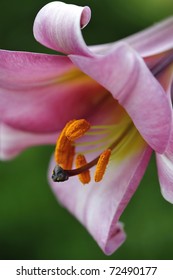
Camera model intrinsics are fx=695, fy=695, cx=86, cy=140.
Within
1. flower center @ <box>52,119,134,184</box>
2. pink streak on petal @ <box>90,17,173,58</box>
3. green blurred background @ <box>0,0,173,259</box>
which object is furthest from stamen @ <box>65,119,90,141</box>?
green blurred background @ <box>0,0,173,259</box>

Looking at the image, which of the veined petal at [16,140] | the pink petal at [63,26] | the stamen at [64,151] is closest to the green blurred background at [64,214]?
the veined petal at [16,140]

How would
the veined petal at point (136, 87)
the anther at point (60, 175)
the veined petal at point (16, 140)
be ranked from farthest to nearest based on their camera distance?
the veined petal at point (16, 140) < the anther at point (60, 175) < the veined petal at point (136, 87)

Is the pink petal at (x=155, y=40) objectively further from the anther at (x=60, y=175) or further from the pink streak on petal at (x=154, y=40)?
the anther at (x=60, y=175)

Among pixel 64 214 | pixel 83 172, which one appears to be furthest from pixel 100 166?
pixel 64 214

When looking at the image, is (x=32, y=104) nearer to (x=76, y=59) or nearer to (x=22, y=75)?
(x=22, y=75)

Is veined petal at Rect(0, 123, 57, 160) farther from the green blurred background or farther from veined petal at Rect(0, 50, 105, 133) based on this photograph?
the green blurred background

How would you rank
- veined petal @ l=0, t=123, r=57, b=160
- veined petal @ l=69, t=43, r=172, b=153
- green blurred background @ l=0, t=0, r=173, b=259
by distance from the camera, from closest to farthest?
veined petal @ l=69, t=43, r=172, b=153
veined petal @ l=0, t=123, r=57, b=160
green blurred background @ l=0, t=0, r=173, b=259
